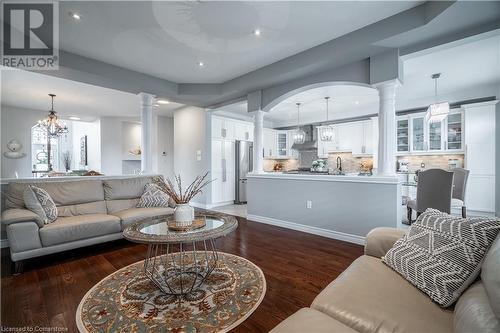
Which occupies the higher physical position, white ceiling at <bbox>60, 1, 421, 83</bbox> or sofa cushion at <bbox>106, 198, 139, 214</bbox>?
white ceiling at <bbox>60, 1, 421, 83</bbox>

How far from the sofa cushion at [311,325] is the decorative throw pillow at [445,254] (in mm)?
554

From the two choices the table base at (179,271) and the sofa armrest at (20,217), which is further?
the sofa armrest at (20,217)

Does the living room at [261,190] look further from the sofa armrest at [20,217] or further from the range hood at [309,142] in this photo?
the range hood at [309,142]

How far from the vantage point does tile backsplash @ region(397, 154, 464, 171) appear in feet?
17.3

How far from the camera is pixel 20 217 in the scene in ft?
7.98

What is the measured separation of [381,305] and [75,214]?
3.68m

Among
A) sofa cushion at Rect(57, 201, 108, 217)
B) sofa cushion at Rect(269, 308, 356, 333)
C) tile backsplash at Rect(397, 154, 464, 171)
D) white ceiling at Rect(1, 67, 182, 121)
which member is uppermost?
white ceiling at Rect(1, 67, 182, 121)

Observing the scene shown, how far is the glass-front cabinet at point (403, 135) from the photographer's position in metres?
5.80

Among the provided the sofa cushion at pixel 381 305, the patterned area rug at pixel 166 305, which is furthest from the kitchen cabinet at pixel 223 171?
the sofa cushion at pixel 381 305

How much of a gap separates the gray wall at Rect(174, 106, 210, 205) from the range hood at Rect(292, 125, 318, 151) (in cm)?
309

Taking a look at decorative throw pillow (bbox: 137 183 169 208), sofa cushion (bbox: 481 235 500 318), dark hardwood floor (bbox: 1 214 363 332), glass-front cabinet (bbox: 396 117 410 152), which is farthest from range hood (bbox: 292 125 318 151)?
sofa cushion (bbox: 481 235 500 318)

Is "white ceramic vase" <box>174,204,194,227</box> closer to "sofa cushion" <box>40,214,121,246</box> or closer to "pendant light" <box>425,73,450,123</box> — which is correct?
"sofa cushion" <box>40,214,121,246</box>

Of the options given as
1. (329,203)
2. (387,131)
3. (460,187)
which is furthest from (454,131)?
(329,203)

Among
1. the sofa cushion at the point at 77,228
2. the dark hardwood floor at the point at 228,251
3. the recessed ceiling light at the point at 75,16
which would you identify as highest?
the recessed ceiling light at the point at 75,16
